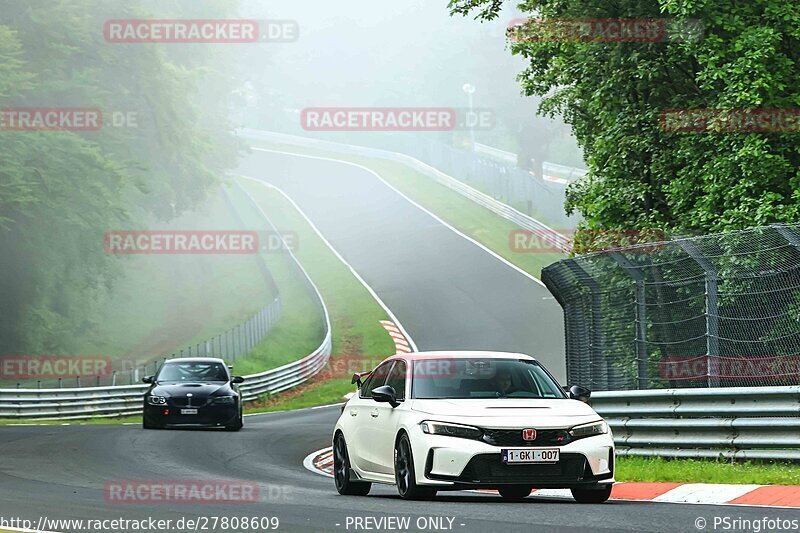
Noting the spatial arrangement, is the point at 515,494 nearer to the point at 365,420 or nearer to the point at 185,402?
the point at 365,420

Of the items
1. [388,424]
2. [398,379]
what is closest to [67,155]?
[398,379]

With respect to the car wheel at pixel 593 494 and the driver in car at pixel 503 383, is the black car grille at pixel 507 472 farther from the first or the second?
the driver in car at pixel 503 383

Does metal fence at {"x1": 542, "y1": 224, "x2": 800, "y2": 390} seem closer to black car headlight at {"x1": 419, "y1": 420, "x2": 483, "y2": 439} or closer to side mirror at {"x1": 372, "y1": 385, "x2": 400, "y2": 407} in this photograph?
black car headlight at {"x1": 419, "y1": 420, "x2": 483, "y2": 439}

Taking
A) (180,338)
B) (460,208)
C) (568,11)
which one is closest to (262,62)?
(460,208)

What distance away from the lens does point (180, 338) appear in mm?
58406

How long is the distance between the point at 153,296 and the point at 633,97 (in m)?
48.2

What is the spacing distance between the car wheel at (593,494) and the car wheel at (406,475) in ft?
4.15

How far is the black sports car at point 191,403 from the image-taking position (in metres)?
25.4

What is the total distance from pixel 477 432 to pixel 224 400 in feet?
49.0

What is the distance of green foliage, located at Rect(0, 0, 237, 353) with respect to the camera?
37.6m

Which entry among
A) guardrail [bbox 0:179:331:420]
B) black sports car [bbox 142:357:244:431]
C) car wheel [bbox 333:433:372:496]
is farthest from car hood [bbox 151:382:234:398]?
car wheel [bbox 333:433:372:496]

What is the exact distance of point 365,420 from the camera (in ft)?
43.0

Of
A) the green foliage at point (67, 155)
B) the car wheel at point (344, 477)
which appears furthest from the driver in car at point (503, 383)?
the green foliage at point (67, 155)

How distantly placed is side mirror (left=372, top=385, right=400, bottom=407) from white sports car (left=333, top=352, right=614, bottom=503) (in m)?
0.01
